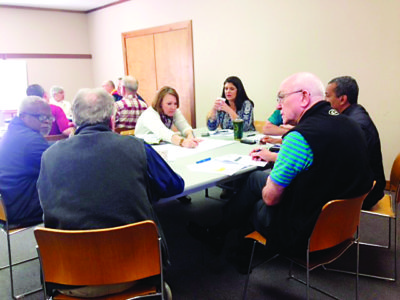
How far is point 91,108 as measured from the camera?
4.48 feet

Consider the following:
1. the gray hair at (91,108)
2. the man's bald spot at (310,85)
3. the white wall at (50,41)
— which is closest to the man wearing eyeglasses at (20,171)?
the gray hair at (91,108)

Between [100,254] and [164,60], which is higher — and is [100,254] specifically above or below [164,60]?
below

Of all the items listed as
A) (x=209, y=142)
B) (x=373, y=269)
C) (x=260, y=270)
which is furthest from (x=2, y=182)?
(x=373, y=269)

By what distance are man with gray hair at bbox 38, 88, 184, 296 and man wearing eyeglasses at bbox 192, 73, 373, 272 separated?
590 mm

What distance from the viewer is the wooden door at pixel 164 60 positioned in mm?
5410

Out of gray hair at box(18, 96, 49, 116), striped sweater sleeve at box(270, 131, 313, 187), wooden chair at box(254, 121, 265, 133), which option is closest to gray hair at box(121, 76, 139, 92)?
wooden chair at box(254, 121, 265, 133)

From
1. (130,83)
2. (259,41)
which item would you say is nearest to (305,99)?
(130,83)

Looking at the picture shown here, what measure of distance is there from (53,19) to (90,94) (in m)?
6.62

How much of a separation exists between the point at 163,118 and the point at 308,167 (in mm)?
1795

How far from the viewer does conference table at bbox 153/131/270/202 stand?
5.54 feet

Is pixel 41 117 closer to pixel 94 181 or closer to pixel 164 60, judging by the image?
pixel 94 181

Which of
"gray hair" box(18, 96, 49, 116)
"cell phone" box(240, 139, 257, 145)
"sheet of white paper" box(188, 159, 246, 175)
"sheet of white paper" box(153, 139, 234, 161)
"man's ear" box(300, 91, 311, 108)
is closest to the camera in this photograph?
"man's ear" box(300, 91, 311, 108)

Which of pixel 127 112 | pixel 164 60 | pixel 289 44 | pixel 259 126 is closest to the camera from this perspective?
pixel 259 126

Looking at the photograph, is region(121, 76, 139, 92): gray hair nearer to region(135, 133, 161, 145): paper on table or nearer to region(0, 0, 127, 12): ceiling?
region(135, 133, 161, 145): paper on table
